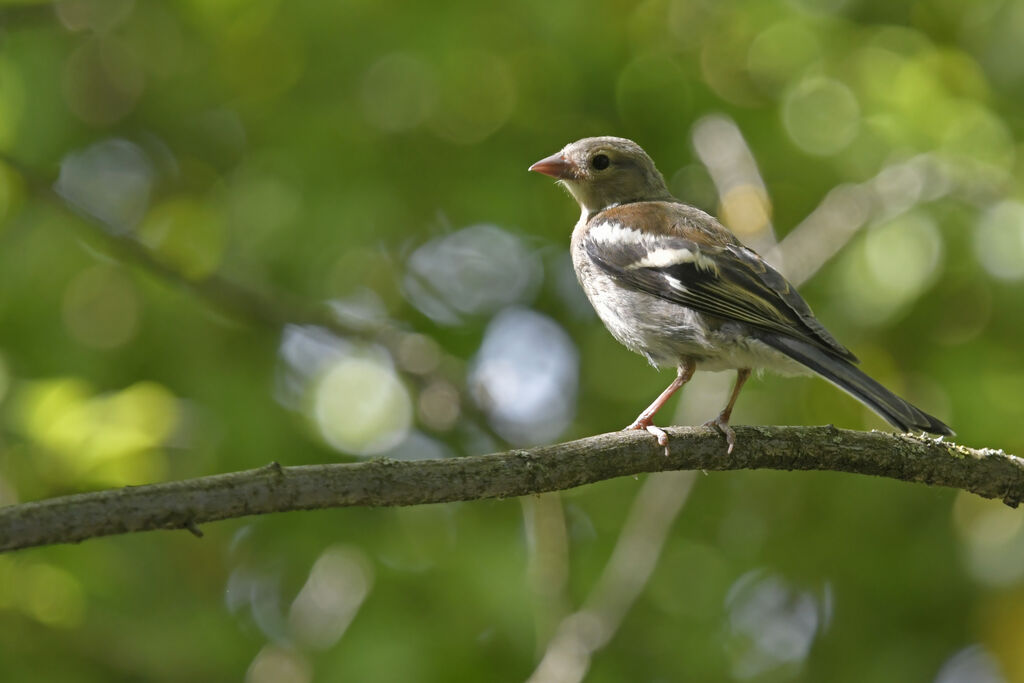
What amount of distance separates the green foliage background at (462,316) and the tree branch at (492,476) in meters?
1.71

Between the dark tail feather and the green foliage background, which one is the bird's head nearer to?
the green foliage background

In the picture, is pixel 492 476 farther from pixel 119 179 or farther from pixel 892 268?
pixel 119 179

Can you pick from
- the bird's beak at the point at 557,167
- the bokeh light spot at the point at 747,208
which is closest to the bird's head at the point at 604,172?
the bird's beak at the point at 557,167

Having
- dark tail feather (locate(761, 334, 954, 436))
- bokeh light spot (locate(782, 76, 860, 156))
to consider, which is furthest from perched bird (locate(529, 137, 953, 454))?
bokeh light spot (locate(782, 76, 860, 156))

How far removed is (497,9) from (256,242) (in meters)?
2.08

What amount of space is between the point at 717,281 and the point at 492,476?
2.33 metres

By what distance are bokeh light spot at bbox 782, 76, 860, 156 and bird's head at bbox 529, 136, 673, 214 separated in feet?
2.87

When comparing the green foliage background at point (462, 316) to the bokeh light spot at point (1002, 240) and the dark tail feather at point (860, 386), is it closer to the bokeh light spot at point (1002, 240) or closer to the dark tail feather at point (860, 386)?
the bokeh light spot at point (1002, 240)

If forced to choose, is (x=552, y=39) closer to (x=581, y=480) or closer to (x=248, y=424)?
(x=248, y=424)

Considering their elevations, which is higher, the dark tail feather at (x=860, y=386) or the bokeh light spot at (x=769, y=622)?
the dark tail feather at (x=860, y=386)

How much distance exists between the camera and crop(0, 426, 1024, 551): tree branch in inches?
93.3

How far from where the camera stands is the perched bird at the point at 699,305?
441cm

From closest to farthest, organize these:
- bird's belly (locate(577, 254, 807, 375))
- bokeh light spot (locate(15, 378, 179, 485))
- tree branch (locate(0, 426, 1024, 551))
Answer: tree branch (locate(0, 426, 1024, 551)), bird's belly (locate(577, 254, 807, 375)), bokeh light spot (locate(15, 378, 179, 485))

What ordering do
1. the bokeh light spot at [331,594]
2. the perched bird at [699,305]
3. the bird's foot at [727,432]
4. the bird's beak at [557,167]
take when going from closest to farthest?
the bird's foot at [727,432]
the perched bird at [699,305]
the bokeh light spot at [331,594]
the bird's beak at [557,167]
